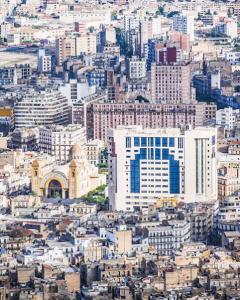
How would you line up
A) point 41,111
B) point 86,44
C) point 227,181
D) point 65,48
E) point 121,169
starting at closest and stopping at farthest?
point 121,169, point 227,181, point 41,111, point 65,48, point 86,44

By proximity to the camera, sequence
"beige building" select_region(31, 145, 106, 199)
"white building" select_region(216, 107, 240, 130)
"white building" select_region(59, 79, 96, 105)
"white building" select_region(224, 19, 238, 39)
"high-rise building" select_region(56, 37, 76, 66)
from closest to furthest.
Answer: "beige building" select_region(31, 145, 106, 199) < "white building" select_region(216, 107, 240, 130) < "white building" select_region(59, 79, 96, 105) < "high-rise building" select_region(56, 37, 76, 66) < "white building" select_region(224, 19, 238, 39)

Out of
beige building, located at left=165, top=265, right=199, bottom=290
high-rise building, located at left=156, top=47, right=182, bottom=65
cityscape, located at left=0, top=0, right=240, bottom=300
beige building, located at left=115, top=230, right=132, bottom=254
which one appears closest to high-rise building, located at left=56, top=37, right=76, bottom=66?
cityscape, located at left=0, top=0, right=240, bottom=300

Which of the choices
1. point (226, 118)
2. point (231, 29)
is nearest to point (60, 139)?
point (226, 118)

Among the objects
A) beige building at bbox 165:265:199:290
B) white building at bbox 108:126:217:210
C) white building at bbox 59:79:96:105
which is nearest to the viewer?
beige building at bbox 165:265:199:290

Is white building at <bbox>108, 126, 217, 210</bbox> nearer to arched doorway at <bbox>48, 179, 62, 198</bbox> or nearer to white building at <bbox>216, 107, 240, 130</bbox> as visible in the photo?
arched doorway at <bbox>48, 179, 62, 198</bbox>

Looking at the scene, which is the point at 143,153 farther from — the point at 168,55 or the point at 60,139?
the point at 168,55

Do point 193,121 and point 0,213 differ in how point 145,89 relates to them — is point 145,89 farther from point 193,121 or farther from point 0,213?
point 0,213

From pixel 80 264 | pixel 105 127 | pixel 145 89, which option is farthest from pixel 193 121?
pixel 80 264
